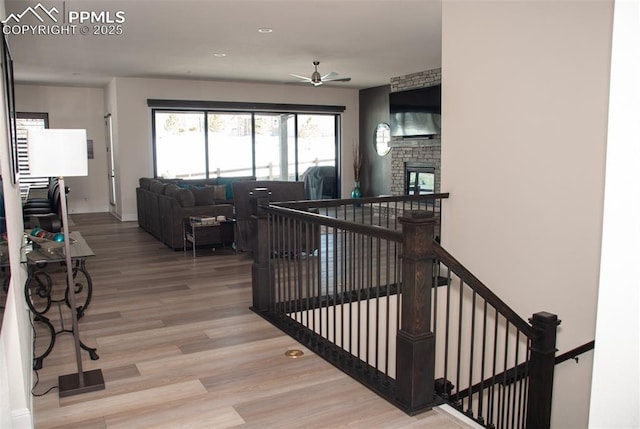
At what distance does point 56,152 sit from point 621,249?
284cm

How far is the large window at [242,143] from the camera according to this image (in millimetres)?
11117

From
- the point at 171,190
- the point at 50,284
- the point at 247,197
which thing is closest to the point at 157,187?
the point at 171,190

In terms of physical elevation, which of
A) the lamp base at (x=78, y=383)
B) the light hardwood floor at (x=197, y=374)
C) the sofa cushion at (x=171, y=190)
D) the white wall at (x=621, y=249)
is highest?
the white wall at (x=621, y=249)

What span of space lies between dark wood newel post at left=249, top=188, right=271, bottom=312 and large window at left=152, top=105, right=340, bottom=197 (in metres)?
7.28

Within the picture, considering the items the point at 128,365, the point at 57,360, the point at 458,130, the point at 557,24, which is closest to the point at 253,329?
the point at 128,365

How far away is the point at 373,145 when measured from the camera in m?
12.3

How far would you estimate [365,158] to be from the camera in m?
12.6

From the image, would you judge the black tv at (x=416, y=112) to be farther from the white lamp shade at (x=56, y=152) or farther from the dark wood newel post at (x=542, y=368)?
the white lamp shade at (x=56, y=152)

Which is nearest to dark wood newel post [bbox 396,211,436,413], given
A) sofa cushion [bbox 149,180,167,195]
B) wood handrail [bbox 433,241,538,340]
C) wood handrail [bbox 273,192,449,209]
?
wood handrail [bbox 433,241,538,340]

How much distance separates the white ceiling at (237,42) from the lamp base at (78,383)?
3574mm

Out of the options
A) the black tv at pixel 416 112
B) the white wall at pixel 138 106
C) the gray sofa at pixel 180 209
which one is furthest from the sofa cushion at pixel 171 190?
the black tv at pixel 416 112

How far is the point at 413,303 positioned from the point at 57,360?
2404 millimetres

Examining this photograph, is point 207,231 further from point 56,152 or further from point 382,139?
point 382,139

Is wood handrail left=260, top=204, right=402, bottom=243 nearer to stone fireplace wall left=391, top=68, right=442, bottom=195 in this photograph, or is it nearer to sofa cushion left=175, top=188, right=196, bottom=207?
sofa cushion left=175, top=188, right=196, bottom=207
